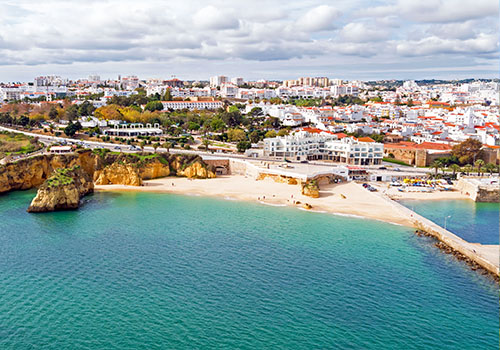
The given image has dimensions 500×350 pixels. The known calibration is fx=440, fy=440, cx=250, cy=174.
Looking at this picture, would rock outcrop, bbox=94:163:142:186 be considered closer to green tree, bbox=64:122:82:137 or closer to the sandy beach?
the sandy beach

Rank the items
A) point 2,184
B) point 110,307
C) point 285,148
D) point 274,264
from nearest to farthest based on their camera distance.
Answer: point 110,307 < point 274,264 < point 2,184 < point 285,148

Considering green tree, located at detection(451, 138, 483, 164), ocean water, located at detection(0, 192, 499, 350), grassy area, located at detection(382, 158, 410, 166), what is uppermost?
green tree, located at detection(451, 138, 483, 164)

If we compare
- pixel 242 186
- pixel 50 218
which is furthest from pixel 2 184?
pixel 242 186

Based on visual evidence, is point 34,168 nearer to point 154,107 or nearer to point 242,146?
point 242,146

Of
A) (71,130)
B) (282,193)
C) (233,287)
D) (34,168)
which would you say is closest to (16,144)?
(71,130)

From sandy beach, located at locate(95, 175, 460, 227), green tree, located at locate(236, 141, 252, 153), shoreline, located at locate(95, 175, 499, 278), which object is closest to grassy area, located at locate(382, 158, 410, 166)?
shoreline, located at locate(95, 175, 499, 278)

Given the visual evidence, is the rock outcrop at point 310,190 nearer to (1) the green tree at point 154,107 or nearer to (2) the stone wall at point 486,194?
(2) the stone wall at point 486,194

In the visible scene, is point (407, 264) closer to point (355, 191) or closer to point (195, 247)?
point (195, 247)
